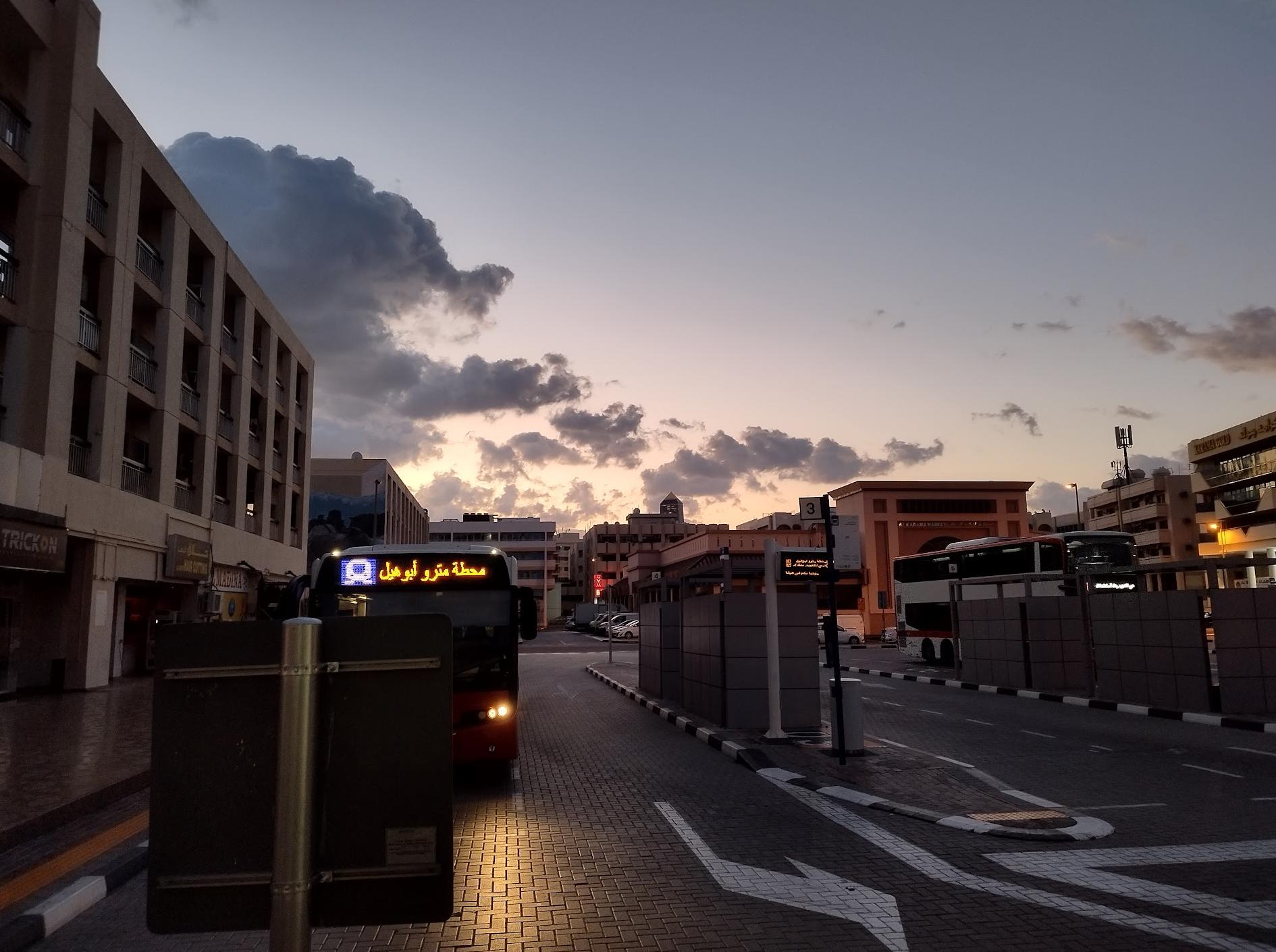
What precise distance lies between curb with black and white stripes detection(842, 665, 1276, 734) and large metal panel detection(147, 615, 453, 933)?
16.6m

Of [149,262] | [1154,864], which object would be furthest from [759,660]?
[149,262]

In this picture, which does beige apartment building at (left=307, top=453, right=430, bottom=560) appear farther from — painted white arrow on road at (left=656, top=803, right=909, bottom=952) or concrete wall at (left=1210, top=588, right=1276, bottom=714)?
painted white arrow on road at (left=656, top=803, right=909, bottom=952)

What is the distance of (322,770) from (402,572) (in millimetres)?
9041

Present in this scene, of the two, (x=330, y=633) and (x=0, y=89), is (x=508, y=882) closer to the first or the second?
(x=330, y=633)

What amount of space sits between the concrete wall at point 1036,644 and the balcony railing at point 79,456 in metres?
23.0

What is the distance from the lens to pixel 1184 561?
17.4 m

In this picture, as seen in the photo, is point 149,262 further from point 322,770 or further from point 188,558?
point 322,770

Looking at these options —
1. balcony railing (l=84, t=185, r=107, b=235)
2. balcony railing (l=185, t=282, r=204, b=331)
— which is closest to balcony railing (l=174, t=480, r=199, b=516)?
balcony railing (l=185, t=282, r=204, b=331)

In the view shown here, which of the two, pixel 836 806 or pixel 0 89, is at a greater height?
pixel 0 89

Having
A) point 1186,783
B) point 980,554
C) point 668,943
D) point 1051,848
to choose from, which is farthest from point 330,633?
point 980,554

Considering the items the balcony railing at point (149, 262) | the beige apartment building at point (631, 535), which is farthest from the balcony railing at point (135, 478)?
the beige apartment building at point (631, 535)

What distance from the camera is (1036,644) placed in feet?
73.3

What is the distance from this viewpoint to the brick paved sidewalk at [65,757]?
8.71 m

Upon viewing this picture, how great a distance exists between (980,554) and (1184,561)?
1589 cm
